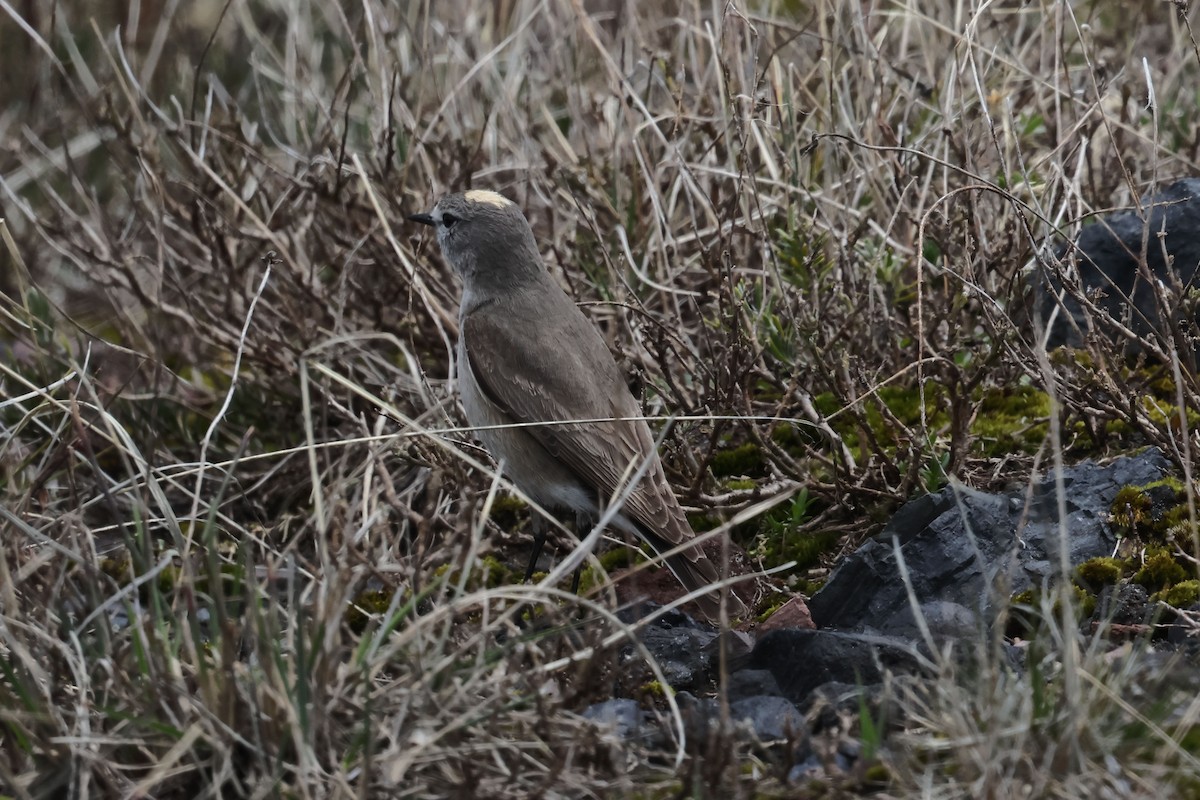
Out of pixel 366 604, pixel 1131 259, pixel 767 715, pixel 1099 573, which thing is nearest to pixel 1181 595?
pixel 1099 573

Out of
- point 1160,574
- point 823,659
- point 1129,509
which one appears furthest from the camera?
point 1129,509

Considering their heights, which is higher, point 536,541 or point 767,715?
point 767,715

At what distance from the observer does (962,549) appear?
13.1 ft

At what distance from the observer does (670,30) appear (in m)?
7.05

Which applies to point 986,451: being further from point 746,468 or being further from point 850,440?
point 746,468

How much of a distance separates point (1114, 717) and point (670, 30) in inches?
193

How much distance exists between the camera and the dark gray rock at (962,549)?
154 inches

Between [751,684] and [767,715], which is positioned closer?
[767,715]

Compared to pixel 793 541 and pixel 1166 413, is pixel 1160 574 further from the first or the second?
pixel 793 541

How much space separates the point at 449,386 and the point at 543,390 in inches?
21.5

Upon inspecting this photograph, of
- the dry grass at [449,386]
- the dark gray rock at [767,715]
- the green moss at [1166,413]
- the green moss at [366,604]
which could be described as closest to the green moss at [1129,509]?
the dry grass at [449,386]

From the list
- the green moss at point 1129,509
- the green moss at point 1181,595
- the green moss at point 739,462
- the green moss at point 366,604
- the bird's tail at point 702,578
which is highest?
the green moss at point 1129,509

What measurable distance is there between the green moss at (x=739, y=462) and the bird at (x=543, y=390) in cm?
40

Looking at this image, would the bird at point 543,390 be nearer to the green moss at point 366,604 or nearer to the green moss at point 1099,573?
the green moss at point 366,604
